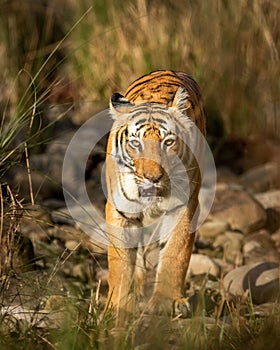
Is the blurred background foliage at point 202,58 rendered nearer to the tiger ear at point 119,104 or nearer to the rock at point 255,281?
the rock at point 255,281

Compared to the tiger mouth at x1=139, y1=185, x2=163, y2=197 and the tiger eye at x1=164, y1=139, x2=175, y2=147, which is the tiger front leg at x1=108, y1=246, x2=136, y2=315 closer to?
the tiger mouth at x1=139, y1=185, x2=163, y2=197

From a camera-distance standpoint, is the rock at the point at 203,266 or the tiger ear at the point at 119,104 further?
the rock at the point at 203,266

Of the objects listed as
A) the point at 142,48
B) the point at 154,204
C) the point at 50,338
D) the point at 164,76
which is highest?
the point at 142,48

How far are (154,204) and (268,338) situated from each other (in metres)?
1.54

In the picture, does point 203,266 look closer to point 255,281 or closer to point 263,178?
point 255,281

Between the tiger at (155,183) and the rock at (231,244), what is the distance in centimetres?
123

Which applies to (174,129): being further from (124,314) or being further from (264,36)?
(264,36)

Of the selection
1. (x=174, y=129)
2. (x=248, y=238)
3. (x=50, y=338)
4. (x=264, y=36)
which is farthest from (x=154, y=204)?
(x=264, y=36)

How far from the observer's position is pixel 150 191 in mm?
4734

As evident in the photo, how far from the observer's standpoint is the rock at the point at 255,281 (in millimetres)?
5301

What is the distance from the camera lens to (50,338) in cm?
375

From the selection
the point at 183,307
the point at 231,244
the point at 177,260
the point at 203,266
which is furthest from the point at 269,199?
the point at 183,307

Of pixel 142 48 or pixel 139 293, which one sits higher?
pixel 142 48

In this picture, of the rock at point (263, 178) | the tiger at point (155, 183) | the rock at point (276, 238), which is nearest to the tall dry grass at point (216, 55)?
the rock at point (263, 178)
